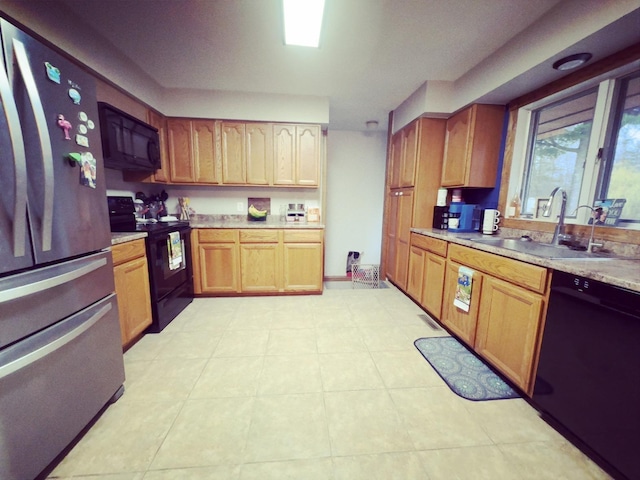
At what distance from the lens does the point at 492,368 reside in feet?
5.83

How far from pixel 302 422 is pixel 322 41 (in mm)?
2697

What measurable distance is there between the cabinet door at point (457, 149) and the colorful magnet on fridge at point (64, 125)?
3.04 m

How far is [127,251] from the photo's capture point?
1884 mm

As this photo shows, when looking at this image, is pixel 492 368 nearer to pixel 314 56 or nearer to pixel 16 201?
pixel 16 201

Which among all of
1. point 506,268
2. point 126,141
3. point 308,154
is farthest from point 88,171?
point 506,268

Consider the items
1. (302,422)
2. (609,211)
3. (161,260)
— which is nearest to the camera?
(302,422)

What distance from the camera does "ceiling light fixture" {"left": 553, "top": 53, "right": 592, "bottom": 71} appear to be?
1.63 m

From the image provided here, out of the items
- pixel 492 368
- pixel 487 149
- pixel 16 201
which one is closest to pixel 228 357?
pixel 16 201

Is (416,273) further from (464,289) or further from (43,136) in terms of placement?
(43,136)

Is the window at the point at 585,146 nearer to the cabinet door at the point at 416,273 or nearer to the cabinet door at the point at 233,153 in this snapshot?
the cabinet door at the point at 416,273

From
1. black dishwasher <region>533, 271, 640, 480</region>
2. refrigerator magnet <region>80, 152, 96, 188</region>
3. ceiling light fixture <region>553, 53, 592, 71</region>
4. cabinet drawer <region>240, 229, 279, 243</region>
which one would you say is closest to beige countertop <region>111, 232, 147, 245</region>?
refrigerator magnet <region>80, 152, 96, 188</region>

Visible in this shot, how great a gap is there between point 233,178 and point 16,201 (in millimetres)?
2352

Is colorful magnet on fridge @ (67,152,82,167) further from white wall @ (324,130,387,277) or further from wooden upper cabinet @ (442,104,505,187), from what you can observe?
white wall @ (324,130,387,277)

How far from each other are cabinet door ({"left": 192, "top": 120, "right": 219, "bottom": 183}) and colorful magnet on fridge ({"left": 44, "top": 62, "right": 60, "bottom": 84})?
2.04 metres
